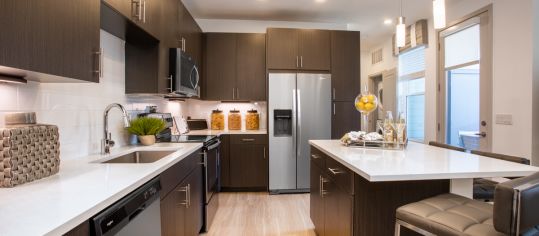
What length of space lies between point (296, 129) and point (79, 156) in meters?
2.60

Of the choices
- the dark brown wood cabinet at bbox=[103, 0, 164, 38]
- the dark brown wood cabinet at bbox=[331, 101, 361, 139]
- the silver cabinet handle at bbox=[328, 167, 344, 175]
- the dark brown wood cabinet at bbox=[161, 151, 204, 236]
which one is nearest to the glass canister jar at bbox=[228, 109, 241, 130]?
the dark brown wood cabinet at bbox=[331, 101, 361, 139]

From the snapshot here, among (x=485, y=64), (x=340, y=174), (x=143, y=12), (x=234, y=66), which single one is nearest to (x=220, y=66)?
(x=234, y=66)

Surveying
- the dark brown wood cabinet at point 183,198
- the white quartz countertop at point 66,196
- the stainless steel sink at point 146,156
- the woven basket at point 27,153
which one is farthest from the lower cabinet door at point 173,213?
the woven basket at point 27,153

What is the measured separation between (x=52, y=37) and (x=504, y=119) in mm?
3886

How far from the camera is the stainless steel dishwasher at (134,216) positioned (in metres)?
0.91

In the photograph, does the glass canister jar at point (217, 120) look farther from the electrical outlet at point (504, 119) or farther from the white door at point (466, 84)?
the electrical outlet at point (504, 119)

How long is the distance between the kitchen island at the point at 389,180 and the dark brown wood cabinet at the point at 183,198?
104cm

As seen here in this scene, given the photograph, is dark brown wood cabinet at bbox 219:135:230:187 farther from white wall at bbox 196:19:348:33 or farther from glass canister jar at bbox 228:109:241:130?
white wall at bbox 196:19:348:33

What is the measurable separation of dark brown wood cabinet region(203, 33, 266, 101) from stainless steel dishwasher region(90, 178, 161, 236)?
2764mm

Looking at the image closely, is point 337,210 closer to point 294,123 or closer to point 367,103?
point 367,103

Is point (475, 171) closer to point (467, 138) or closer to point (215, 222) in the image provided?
point (215, 222)

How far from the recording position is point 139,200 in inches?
46.1

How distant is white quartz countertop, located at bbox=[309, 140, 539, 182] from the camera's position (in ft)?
4.21

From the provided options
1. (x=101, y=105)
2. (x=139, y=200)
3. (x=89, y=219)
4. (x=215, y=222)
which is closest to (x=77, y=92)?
(x=101, y=105)
